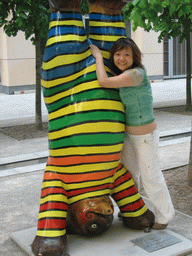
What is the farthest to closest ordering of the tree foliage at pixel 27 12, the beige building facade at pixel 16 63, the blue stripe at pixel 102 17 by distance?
the beige building facade at pixel 16 63 < the tree foliage at pixel 27 12 < the blue stripe at pixel 102 17

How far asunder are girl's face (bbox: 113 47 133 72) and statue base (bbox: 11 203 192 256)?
1545 millimetres

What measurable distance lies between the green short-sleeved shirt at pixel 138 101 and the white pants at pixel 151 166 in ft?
0.49

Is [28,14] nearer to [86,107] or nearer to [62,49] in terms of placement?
[62,49]

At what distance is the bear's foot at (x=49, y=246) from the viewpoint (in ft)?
11.1

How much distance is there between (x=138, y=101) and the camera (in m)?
3.61

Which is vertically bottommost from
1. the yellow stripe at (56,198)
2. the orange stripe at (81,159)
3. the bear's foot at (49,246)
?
the bear's foot at (49,246)

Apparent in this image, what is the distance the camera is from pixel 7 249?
377 cm

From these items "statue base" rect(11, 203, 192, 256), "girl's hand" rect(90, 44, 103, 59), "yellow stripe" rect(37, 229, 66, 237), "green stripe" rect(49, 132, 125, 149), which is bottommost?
"statue base" rect(11, 203, 192, 256)

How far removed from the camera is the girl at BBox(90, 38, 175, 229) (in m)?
3.52

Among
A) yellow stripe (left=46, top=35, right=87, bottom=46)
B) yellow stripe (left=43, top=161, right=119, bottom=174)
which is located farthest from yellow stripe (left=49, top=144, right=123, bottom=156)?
yellow stripe (left=46, top=35, right=87, bottom=46)

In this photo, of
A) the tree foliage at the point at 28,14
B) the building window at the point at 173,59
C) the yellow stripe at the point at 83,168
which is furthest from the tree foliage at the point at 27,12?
the building window at the point at 173,59

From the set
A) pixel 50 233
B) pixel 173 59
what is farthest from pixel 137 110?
pixel 173 59

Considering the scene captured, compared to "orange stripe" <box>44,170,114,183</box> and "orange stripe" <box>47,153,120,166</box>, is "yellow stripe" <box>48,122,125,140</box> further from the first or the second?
"orange stripe" <box>44,170,114,183</box>

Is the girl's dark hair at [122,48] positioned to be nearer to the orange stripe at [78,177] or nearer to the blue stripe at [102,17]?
the blue stripe at [102,17]
